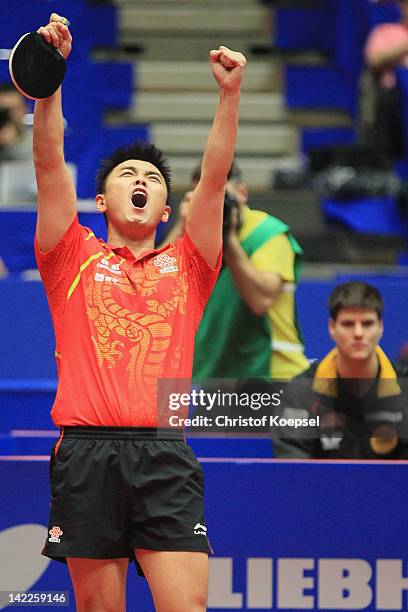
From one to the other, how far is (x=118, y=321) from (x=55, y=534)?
0.52 m

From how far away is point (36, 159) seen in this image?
2.81 metres

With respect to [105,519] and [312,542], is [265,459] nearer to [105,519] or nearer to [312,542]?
[312,542]

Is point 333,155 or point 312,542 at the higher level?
point 333,155

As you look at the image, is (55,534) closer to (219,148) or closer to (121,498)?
(121,498)

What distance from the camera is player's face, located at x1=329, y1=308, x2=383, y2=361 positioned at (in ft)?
11.8

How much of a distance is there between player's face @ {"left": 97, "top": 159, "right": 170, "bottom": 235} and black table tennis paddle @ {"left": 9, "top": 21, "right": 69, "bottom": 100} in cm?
32

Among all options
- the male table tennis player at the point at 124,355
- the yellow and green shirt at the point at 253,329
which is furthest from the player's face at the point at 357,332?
the male table tennis player at the point at 124,355

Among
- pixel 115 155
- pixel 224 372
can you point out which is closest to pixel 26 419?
pixel 224 372

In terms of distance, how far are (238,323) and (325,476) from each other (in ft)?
3.25

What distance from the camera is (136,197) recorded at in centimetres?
290

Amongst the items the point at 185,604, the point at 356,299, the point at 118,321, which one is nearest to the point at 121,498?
the point at 185,604

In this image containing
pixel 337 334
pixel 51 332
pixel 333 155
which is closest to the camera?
pixel 337 334

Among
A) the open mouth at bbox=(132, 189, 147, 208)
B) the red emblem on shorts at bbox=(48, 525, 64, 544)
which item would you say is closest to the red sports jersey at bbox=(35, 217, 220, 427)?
the open mouth at bbox=(132, 189, 147, 208)

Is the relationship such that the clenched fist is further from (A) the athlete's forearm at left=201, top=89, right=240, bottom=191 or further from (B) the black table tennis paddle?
(B) the black table tennis paddle
